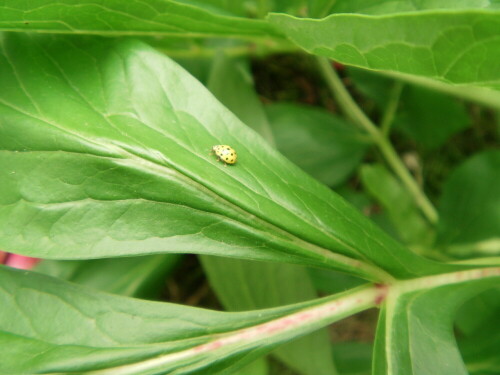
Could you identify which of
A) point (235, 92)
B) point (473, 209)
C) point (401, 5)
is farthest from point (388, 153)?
point (401, 5)

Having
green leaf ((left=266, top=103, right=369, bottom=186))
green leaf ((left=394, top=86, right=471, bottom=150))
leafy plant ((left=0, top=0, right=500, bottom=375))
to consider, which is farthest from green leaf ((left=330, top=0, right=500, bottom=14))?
green leaf ((left=394, top=86, right=471, bottom=150))

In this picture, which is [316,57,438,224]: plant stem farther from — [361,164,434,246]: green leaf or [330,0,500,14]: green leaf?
[330,0,500,14]: green leaf

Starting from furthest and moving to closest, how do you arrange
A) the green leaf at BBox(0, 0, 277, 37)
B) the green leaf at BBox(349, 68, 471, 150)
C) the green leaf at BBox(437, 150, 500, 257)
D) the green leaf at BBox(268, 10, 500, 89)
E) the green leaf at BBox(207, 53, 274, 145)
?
the green leaf at BBox(349, 68, 471, 150)
the green leaf at BBox(437, 150, 500, 257)
the green leaf at BBox(207, 53, 274, 145)
the green leaf at BBox(0, 0, 277, 37)
the green leaf at BBox(268, 10, 500, 89)

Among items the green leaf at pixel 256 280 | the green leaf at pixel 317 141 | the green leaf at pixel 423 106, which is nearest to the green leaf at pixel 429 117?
the green leaf at pixel 423 106

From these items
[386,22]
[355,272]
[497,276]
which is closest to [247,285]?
[355,272]

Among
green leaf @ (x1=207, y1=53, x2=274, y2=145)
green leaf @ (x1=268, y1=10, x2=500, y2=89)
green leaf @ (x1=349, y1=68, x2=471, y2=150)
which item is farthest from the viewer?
green leaf @ (x1=349, y1=68, x2=471, y2=150)

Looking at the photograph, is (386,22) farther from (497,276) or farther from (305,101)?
(305,101)
